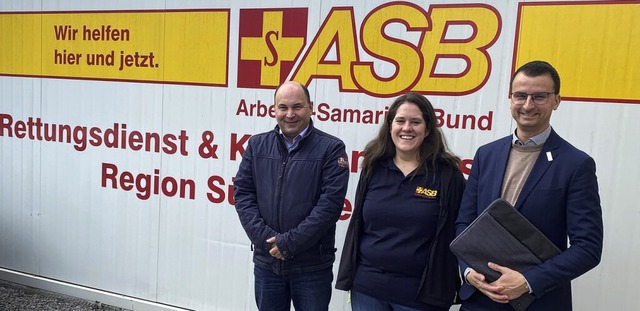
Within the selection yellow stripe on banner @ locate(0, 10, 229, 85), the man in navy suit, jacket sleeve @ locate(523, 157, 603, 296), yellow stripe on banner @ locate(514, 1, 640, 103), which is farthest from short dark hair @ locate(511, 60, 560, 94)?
yellow stripe on banner @ locate(0, 10, 229, 85)

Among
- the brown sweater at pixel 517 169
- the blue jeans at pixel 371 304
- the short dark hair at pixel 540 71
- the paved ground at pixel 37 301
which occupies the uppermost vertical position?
the short dark hair at pixel 540 71

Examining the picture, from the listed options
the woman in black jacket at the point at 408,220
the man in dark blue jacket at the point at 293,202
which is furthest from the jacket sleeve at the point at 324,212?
the woman in black jacket at the point at 408,220

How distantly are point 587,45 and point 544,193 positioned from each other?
1.31 metres

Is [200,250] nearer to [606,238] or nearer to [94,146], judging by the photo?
[94,146]

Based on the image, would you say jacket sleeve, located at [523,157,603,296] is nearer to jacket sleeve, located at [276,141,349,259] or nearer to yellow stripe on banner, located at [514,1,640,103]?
jacket sleeve, located at [276,141,349,259]

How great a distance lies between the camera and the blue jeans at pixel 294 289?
235 cm

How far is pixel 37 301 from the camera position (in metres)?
3.91

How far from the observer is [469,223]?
6.17ft

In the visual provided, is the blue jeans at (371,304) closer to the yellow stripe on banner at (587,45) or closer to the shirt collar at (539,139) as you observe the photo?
the shirt collar at (539,139)

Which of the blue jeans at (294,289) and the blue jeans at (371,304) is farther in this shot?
the blue jeans at (294,289)

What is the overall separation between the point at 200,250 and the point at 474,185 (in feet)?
7.60

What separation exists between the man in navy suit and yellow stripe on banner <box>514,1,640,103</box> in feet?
3.45

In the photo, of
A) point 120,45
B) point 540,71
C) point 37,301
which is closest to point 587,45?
point 540,71

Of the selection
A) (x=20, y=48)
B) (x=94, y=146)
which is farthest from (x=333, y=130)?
(x=20, y=48)
